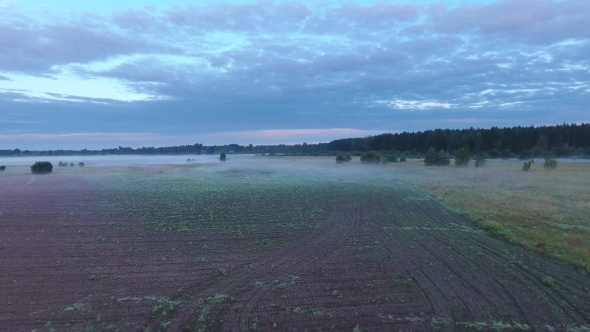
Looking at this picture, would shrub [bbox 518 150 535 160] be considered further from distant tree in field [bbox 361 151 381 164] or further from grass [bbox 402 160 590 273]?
grass [bbox 402 160 590 273]

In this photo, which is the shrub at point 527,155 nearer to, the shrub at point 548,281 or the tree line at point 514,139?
the tree line at point 514,139

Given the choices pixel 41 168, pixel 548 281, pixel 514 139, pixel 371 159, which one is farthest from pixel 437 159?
pixel 548 281

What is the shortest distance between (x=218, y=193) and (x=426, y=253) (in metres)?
22.2

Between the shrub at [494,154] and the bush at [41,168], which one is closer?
the bush at [41,168]

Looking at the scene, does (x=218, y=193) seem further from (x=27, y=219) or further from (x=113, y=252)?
(x=113, y=252)

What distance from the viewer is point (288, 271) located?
12133 millimetres

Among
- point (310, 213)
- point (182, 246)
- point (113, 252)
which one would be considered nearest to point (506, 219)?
point (310, 213)

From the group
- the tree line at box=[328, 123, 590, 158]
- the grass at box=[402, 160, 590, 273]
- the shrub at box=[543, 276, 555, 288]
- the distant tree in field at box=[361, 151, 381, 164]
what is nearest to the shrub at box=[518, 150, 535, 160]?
the tree line at box=[328, 123, 590, 158]

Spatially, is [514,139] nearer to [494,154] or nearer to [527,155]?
[494,154]

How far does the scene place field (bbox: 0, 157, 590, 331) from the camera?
29.0 ft

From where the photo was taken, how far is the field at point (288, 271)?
884 cm

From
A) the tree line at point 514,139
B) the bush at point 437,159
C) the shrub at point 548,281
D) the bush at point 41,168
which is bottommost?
the shrub at point 548,281

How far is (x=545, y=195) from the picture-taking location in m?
29.4

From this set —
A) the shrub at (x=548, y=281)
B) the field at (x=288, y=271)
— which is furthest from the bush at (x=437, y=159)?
the shrub at (x=548, y=281)
